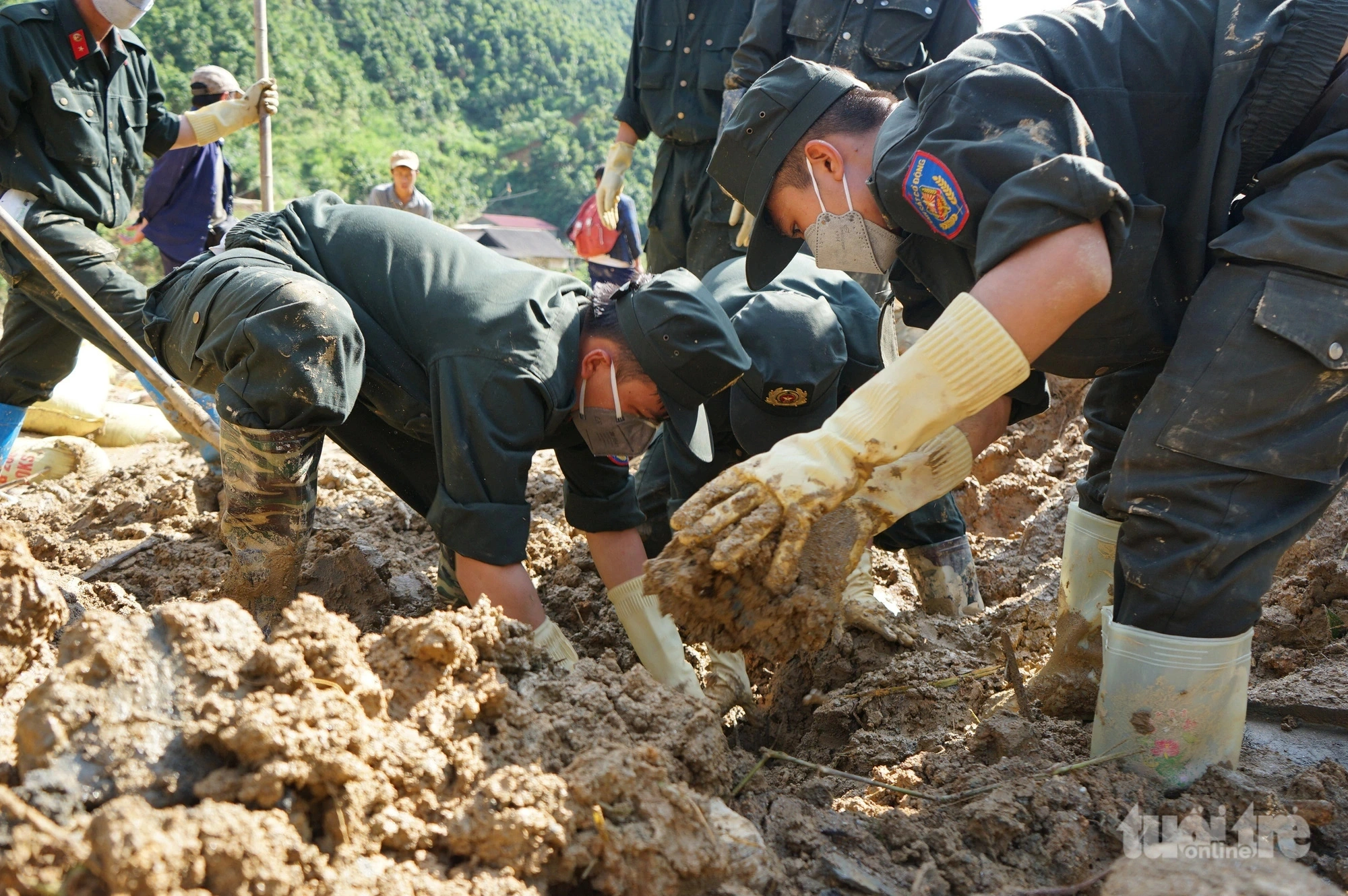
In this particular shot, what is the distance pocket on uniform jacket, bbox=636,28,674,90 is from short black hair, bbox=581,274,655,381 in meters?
2.37

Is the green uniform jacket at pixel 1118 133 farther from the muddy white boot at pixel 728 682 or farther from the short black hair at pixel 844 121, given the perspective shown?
the muddy white boot at pixel 728 682

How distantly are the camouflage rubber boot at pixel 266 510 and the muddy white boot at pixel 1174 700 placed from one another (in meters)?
1.99

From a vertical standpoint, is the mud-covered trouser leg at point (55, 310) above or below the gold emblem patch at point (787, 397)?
below

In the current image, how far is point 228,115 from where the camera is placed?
Answer: 15.1ft

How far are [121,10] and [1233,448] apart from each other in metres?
4.23

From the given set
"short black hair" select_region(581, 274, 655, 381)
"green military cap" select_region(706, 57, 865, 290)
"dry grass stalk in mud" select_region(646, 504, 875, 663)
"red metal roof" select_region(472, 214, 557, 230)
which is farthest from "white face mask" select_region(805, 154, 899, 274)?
"red metal roof" select_region(472, 214, 557, 230)

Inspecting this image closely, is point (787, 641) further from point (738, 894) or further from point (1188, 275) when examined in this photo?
point (1188, 275)

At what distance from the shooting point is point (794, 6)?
4121 mm

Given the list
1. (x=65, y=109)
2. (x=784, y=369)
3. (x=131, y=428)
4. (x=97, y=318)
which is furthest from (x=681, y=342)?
(x=131, y=428)

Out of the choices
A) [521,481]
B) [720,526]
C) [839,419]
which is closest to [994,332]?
[839,419]

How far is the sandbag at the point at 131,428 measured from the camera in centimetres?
554

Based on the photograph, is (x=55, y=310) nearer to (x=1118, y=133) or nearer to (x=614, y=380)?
(x=614, y=380)

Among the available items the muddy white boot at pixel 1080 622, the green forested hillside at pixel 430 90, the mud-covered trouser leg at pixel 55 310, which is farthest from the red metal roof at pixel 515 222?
the muddy white boot at pixel 1080 622

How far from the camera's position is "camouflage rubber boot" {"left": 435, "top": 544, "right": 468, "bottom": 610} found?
2930mm
